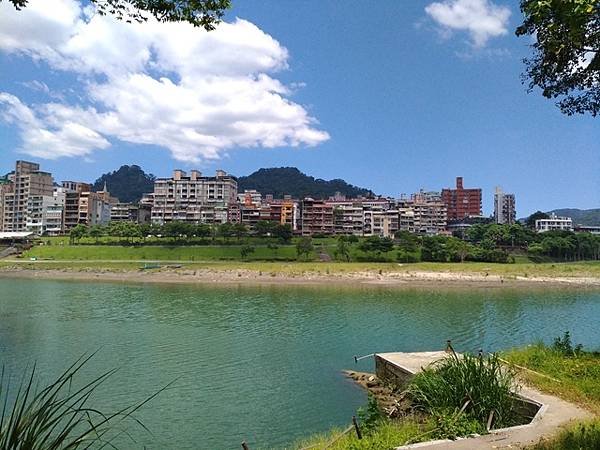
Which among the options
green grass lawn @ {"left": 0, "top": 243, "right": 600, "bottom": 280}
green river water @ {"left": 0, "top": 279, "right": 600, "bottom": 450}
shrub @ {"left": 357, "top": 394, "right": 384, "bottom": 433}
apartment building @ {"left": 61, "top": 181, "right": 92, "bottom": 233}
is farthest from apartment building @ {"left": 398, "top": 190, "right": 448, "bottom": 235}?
shrub @ {"left": 357, "top": 394, "right": 384, "bottom": 433}

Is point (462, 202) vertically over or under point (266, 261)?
over

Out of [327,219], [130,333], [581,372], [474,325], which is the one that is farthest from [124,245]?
[581,372]

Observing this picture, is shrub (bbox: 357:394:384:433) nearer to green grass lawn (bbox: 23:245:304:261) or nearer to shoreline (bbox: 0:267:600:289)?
shoreline (bbox: 0:267:600:289)

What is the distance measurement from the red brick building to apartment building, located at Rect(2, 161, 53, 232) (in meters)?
126

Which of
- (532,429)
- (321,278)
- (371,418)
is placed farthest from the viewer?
(321,278)

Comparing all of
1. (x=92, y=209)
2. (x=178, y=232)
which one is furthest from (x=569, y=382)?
(x=92, y=209)

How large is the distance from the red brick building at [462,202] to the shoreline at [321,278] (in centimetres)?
10510

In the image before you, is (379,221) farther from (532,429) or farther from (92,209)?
(532,429)

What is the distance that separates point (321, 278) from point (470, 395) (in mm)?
51088

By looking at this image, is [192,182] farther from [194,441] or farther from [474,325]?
[194,441]

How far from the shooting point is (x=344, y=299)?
4253 centimetres

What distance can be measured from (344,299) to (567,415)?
3387cm

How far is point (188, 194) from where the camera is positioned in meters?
126

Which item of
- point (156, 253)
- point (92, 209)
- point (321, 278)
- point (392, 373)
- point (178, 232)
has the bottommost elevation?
point (321, 278)
